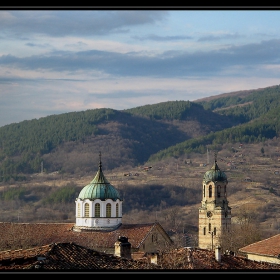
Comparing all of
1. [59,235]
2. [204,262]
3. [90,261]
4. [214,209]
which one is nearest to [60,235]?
[59,235]

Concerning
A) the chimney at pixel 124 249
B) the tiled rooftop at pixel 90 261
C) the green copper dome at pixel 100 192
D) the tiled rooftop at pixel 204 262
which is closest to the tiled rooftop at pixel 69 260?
the tiled rooftop at pixel 90 261

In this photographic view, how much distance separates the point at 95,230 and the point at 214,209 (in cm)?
2319

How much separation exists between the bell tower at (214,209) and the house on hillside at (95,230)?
1795 centimetres

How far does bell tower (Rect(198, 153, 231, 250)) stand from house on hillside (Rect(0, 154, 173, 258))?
1795 centimetres

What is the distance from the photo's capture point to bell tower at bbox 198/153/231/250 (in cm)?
9231

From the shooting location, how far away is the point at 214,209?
305ft

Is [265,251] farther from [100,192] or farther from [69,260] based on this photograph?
[69,260]

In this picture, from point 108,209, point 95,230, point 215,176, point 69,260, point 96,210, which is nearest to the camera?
Answer: point 69,260

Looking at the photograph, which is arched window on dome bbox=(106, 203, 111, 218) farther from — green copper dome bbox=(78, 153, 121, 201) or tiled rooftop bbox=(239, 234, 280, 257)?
tiled rooftop bbox=(239, 234, 280, 257)

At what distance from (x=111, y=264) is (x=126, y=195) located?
160745 millimetres

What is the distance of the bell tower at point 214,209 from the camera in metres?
92.3

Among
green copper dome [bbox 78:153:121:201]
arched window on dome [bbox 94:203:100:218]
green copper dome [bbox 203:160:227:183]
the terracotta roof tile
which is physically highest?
green copper dome [bbox 203:160:227:183]

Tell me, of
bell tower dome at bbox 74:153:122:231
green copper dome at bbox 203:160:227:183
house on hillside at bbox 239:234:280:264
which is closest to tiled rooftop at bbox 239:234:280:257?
house on hillside at bbox 239:234:280:264
